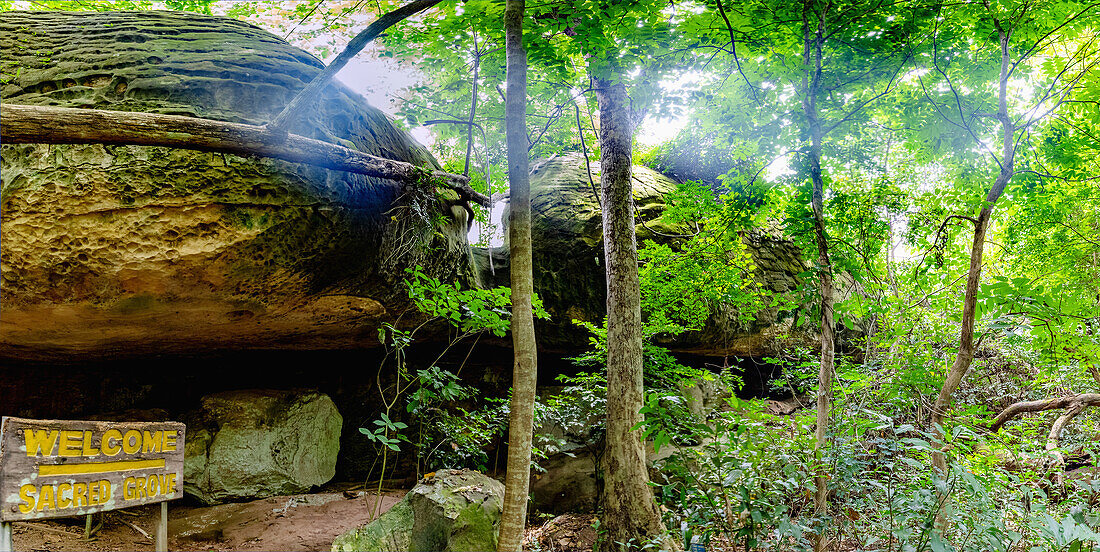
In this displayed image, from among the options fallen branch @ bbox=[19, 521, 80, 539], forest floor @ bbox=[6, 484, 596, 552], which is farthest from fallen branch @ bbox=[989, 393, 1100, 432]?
fallen branch @ bbox=[19, 521, 80, 539]

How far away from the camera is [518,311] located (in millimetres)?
3941

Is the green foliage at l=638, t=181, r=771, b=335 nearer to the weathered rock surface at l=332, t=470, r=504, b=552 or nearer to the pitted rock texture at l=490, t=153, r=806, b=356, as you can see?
the pitted rock texture at l=490, t=153, r=806, b=356

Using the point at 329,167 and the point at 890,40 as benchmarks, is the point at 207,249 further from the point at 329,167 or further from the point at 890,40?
the point at 890,40

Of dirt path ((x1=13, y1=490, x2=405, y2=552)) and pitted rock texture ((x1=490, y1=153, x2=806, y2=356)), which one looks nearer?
dirt path ((x1=13, y1=490, x2=405, y2=552))

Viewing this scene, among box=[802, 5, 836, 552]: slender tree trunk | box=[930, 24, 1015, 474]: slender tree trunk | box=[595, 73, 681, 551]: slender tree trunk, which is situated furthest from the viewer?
box=[595, 73, 681, 551]: slender tree trunk

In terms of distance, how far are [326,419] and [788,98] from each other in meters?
6.78

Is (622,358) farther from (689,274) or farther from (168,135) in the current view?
(168,135)

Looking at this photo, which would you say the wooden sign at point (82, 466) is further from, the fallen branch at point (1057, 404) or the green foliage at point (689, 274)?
the fallen branch at point (1057, 404)

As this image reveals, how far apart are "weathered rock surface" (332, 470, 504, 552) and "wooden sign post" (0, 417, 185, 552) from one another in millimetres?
1385

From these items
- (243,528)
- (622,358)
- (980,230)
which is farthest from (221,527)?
(980,230)

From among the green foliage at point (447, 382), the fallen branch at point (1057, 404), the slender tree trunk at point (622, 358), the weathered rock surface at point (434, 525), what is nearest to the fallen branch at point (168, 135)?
the green foliage at point (447, 382)

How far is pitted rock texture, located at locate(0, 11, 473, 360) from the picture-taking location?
13.0 ft

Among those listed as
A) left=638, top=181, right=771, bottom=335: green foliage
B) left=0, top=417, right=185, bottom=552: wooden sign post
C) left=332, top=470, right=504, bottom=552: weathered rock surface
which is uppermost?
left=638, top=181, right=771, bottom=335: green foliage

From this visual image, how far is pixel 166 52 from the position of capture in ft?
15.0
